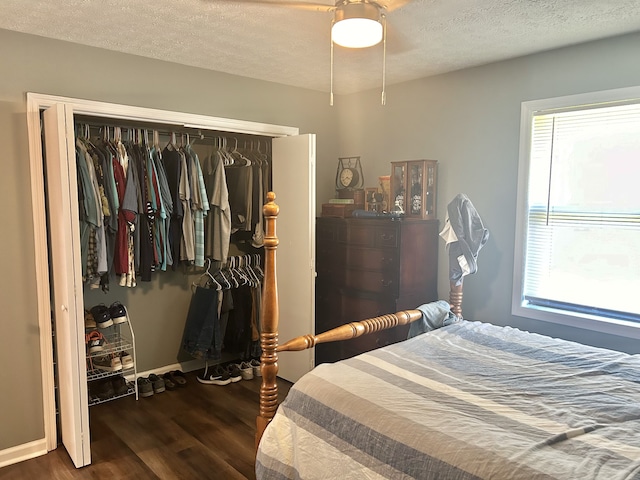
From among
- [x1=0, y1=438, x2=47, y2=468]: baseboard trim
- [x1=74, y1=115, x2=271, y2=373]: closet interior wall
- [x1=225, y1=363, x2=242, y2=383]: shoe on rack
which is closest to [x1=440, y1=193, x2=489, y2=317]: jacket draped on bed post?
[x1=74, y1=115, x2=271, y2=373]: closet interior wall

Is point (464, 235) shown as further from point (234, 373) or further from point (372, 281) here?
point (234, 373)

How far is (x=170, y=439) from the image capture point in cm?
291

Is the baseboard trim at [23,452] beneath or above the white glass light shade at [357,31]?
beneath

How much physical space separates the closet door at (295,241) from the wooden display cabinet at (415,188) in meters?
0.64

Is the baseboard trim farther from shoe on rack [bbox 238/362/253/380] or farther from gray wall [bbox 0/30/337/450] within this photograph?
shoe on rack [bbox 238/362/253/380]

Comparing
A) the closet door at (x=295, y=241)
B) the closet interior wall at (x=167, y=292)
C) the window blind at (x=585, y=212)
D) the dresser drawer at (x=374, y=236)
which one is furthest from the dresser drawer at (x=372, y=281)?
the closet interior wall at (x=167, y=292)

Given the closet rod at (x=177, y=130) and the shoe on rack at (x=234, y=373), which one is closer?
the closet rod at (x=177, y=130)

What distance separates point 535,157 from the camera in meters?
3.04

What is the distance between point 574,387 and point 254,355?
2.75 meters

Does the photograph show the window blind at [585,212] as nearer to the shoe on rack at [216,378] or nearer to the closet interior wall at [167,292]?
the closet interior wall at [167,292]

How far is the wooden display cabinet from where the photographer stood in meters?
3.43

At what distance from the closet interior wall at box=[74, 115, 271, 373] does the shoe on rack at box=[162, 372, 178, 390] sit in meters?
0.13

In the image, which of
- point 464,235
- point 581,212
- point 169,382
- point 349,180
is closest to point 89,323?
point 169,382

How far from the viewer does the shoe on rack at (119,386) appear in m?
3.42
